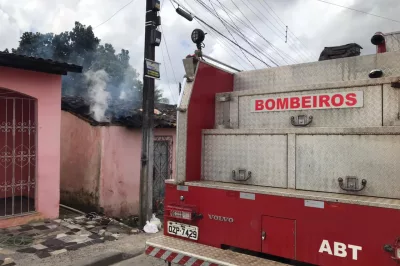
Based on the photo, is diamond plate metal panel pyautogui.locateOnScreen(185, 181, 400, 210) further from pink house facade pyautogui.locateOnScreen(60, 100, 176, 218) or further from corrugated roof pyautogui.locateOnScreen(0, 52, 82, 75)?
pink house facade pyautogui.locateOnScreen(60, 100, 176, 218)

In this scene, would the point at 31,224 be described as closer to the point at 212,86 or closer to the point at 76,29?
the point at 212,86

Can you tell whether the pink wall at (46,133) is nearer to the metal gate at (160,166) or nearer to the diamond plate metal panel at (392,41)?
A: the metal gate at (160,166)

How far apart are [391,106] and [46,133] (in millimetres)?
6754

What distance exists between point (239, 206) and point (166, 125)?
22.2 feet

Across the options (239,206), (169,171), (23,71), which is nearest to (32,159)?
(23,71)

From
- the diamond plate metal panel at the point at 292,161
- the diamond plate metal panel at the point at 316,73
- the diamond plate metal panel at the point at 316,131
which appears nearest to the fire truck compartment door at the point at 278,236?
the diamond plate metal panel at the point at 292,161

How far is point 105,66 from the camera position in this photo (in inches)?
1318

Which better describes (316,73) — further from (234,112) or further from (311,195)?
(311,195)

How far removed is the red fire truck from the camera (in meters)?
3.01

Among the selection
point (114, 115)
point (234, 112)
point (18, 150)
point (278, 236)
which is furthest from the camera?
point (114, 115)

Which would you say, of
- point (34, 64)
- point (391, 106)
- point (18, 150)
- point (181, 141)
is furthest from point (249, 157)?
point (18, 150)

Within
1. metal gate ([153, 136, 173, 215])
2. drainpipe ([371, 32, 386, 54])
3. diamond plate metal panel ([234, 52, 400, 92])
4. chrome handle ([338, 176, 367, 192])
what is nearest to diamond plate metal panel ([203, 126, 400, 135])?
chrome handle ([338, 176, 367, 192])

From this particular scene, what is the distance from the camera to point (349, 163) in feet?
10.7

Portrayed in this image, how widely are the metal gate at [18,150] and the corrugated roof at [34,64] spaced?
2.66ft
